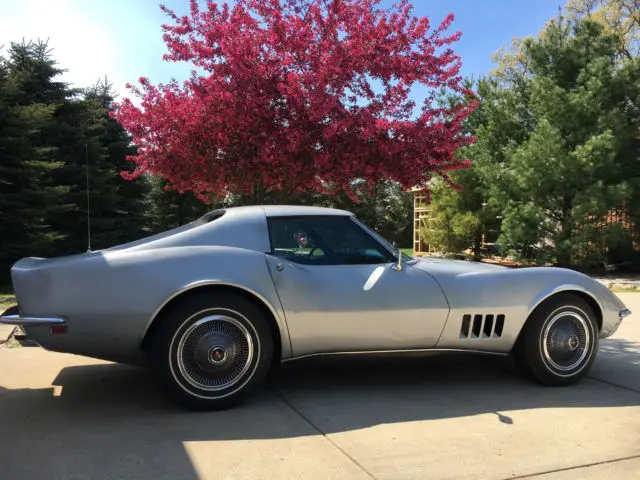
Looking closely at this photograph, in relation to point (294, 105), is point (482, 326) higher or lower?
lower

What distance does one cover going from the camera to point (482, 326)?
13.4ft

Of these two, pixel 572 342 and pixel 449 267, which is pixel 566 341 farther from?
pixel 449 267

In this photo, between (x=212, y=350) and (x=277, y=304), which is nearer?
(x=212, y=350)

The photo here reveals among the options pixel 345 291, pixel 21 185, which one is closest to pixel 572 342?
pixel 345 291

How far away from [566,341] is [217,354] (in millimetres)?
2632

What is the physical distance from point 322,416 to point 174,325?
3.68ft

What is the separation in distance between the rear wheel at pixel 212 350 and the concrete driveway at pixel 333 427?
152 mm

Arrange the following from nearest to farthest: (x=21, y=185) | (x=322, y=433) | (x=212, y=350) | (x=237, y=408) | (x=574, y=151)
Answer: (x=322, y=433), (x=212, y=350), (x=237, y=408), (x=574, y=151), (x=21, y=185)

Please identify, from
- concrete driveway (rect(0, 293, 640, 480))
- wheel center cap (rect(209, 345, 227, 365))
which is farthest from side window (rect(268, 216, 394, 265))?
concrete driveway (rect(0, 293, 640, 480))

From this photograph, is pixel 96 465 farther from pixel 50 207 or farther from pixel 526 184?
pixel 50 207

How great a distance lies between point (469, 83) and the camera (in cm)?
1892

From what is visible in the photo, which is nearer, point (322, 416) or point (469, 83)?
point (322, 416)

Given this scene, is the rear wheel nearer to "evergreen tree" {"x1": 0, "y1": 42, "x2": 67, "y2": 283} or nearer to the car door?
the car door

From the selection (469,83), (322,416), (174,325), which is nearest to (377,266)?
(322,416)
